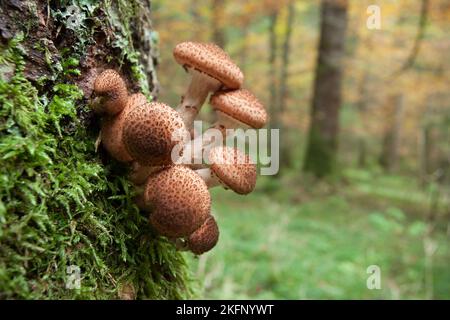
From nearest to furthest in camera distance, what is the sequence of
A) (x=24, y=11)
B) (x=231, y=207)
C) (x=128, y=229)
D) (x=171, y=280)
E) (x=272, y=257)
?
Result: (x=24, y=11), (x=128, y=229), (x=171, y=280), (x=272, y=257), (x=231, y=207)

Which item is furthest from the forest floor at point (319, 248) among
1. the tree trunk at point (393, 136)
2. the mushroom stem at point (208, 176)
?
the tree trunk at point (393, 136)

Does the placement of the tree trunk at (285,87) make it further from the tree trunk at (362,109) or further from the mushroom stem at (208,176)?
the mushroom stem at (208,176)

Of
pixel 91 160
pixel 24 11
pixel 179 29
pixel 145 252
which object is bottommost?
pixel 145 252

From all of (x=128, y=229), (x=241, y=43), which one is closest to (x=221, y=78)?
(x=128, y=229)

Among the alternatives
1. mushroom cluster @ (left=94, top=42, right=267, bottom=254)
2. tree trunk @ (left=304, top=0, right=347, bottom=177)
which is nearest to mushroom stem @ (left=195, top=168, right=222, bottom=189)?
mushroom cluster @ (left=94, top=42, right=267, bottom=254)

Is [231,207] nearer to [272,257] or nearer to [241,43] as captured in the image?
[272,257]
